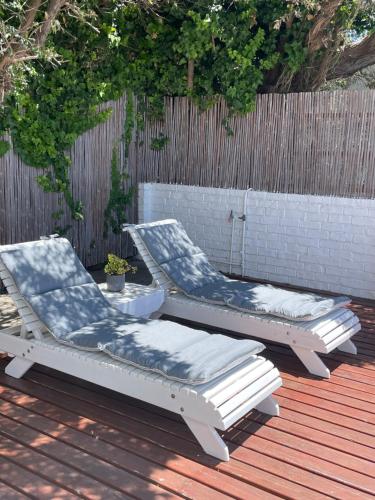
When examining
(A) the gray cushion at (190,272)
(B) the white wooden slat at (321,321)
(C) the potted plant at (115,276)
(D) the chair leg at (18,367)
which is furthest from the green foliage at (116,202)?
(B) the white wooden slat at (321,321)

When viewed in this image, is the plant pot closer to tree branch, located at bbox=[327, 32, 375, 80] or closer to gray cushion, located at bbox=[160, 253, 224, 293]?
gray cushion, located at bbox=[160, 253, 224, 293]

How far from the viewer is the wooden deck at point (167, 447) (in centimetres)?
262

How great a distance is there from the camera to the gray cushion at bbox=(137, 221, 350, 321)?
13.7ft

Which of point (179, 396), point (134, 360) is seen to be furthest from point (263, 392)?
point (134, 360)

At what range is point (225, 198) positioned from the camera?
6.88 meters

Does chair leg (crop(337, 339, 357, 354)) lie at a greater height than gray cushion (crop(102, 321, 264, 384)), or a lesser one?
lesser

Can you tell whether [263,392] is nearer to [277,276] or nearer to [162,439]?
[162,439]

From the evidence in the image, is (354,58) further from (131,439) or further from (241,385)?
(131,439)

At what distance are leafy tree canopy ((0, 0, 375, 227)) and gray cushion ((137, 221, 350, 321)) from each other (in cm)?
181

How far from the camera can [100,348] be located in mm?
3355

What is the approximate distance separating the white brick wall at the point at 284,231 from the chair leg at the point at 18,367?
143 inches

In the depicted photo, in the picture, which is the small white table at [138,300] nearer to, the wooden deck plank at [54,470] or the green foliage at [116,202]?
the wooden deck plank at [54,470]

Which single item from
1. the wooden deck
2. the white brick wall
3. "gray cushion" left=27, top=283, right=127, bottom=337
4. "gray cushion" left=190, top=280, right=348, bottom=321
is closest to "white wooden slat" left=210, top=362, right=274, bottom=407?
the wooden deck

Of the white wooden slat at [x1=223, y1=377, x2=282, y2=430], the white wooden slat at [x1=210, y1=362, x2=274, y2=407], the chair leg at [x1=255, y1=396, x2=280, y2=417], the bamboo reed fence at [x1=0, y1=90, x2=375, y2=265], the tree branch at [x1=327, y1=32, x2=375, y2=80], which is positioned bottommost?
the chair leg at [x1=255, y1=396, x2=280, y2=417]
